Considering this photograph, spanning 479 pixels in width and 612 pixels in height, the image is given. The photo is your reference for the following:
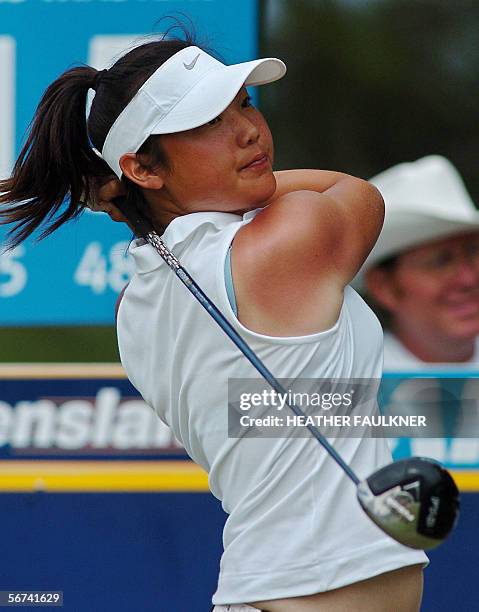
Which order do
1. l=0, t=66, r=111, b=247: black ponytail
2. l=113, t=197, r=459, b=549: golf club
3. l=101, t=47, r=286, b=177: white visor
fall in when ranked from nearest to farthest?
l=113, t=197, r=459, b=549: golf club, l=101, t=47, r=286, b=177: white visor, l=0, t=66, r=111, b=247: black ponytail

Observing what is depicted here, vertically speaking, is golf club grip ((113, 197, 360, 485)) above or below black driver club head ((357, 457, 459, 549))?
above

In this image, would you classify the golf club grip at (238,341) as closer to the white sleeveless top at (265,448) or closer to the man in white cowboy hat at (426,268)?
the white sleeveless top at (265,448)

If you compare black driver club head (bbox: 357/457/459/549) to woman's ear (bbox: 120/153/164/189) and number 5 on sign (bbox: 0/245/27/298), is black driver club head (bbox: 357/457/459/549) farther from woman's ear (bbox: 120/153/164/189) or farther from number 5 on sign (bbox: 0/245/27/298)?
number 5 on sign (bbox: 0/245/27/298)

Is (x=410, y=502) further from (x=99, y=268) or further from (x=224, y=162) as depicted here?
(x=99, y=268)

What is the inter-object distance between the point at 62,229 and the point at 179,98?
4.44 ft

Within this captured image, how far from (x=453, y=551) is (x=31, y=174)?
5.48 ft

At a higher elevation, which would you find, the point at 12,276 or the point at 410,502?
the point at 410,502

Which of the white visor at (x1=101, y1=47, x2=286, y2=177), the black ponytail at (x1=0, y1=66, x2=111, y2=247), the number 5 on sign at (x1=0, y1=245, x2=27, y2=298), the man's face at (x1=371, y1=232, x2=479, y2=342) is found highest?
the white visor at (x1=101, y1=47, x2=286, y2=177)

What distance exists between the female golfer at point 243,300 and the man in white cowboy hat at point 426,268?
1.18 metres

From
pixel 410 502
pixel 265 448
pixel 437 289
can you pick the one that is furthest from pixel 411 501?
pixel 437 289

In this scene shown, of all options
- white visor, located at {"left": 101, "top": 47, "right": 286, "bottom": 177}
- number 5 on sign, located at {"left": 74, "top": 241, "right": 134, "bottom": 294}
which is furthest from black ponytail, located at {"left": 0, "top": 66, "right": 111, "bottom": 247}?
number 5 on sign, located at {"left": 74, "top": 241, "right": 134, "bottom": 294}

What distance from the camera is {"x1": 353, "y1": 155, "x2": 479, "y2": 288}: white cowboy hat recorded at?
2922mm

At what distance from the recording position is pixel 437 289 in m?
3.00

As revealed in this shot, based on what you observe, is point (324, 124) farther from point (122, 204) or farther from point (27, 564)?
point (27, 564)
